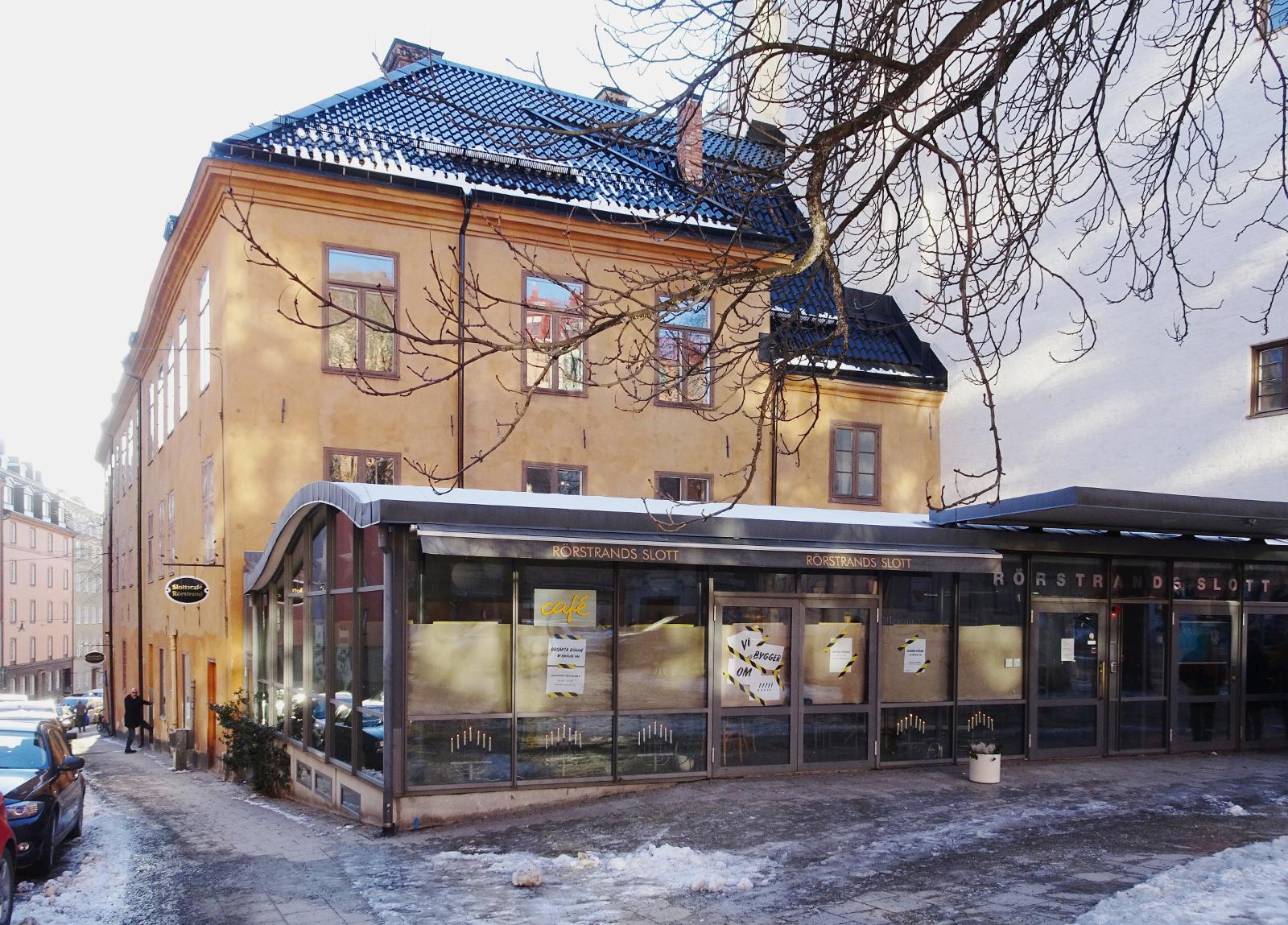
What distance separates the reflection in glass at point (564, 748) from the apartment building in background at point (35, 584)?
188ft

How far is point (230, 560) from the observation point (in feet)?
54.1

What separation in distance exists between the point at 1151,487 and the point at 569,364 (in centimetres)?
1044

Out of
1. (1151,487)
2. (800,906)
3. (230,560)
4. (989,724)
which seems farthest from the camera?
(1151,487)

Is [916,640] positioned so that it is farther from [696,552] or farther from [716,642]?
[696,552]

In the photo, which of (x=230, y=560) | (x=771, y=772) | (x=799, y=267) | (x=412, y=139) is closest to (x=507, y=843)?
(x=771, y=772)

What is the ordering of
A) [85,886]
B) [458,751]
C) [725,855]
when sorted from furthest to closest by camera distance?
1. [458,751]
2. [85,886]
3. [725,855]

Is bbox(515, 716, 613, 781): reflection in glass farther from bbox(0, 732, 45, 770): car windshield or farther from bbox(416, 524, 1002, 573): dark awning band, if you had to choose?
bbox(0, 732, 45, 770): car windshield

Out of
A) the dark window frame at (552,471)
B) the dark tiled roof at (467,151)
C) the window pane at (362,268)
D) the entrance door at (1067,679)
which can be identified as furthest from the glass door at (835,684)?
the window pane at (362,268)

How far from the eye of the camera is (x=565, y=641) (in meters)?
11.7

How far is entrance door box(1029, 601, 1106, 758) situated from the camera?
1404 cm

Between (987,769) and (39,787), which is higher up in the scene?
(39,787)

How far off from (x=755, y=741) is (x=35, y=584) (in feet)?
223

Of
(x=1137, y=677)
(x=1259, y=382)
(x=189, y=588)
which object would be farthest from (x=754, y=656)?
(x=1259, y=382)

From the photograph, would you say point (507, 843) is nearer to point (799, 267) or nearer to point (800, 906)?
point (800, 906)
